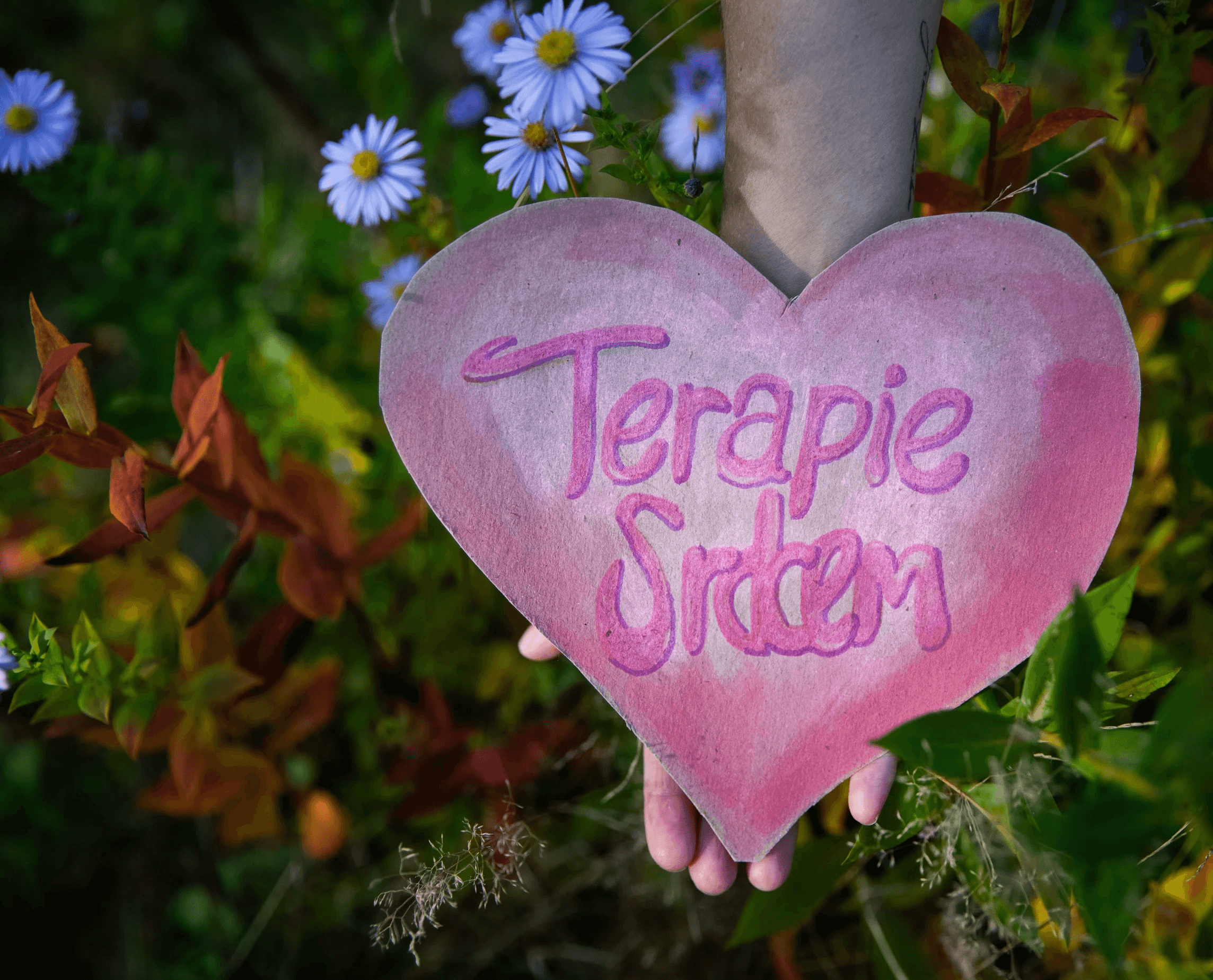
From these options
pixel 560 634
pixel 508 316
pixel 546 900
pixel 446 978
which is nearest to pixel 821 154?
pixel 508 316

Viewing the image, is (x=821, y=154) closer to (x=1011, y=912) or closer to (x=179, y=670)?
(x=1011, y=912)

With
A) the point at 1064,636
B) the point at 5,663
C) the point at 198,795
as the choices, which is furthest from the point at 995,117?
the point at 198,795

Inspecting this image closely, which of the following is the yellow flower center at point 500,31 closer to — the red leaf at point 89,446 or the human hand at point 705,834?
the red leaf at point 89,446

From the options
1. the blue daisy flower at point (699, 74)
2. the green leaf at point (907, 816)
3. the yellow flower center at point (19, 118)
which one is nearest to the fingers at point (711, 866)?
the green leaf at point (907, 816)

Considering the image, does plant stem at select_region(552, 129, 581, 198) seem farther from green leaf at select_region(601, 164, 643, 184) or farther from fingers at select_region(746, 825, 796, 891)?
fingers at select_region(746, 825, 796, 891)

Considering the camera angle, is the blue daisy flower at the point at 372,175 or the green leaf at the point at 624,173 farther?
the blue daisy flower at the point at 372,175

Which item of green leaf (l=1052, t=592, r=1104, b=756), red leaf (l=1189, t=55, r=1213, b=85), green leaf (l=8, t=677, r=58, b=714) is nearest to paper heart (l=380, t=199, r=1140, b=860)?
green leaf (l=1052, t=592, r=1104, b=756)

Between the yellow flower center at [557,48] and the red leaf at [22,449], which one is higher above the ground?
the yellow flower center at [557,48]
